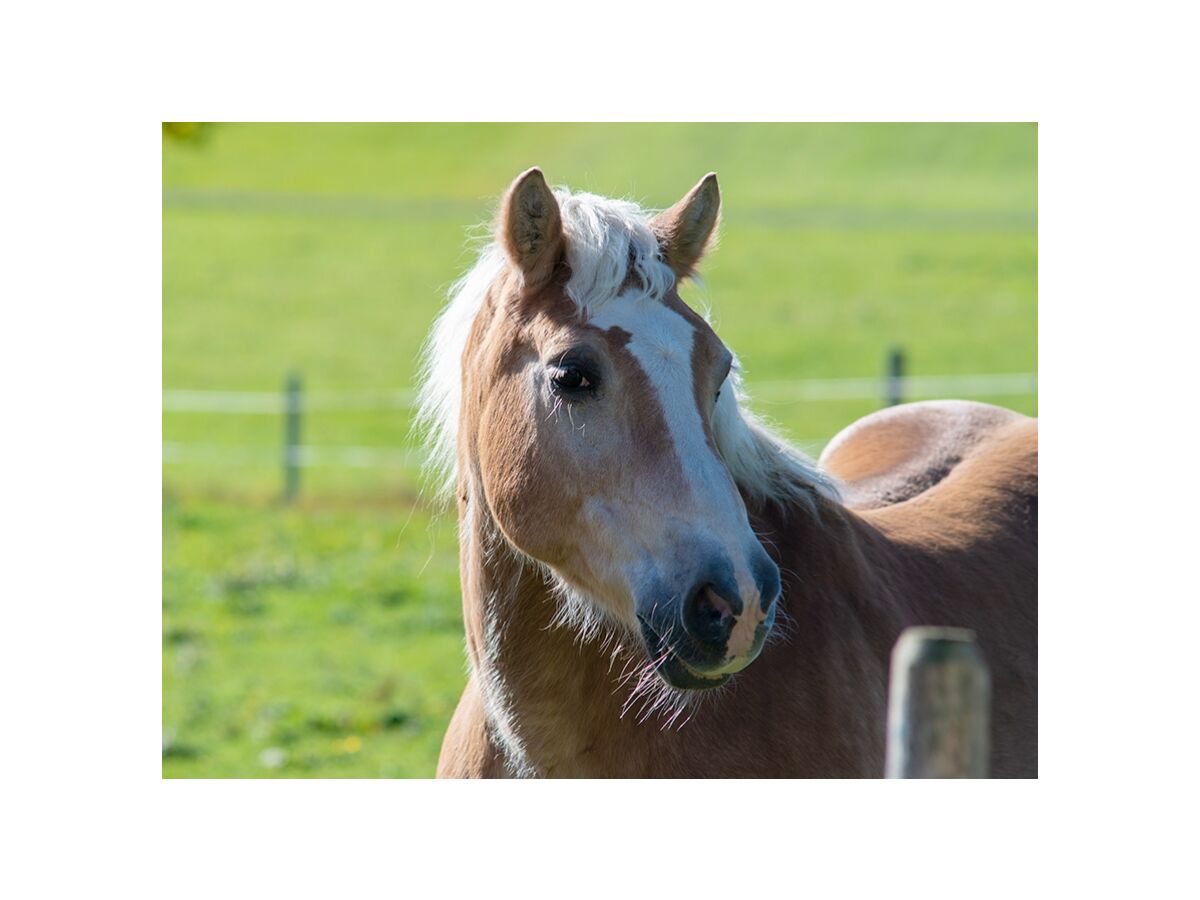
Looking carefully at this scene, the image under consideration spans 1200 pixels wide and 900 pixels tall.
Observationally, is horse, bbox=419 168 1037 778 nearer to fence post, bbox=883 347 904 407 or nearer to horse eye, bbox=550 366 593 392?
horse eye, bbox=550 366 593 392

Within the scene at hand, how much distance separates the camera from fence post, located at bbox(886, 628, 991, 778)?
170 cm

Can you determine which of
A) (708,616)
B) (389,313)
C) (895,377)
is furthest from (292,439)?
(708,616)

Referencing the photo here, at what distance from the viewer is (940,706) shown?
171cm

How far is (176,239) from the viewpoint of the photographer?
21781mm

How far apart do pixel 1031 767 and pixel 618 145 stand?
59.1ft

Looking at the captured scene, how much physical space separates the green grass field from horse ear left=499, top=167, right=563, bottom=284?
4.67m

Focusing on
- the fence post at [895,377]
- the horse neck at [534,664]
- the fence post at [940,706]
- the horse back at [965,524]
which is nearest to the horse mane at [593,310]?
the horse neck at [534,664]

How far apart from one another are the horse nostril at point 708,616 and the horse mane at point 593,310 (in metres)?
0.60

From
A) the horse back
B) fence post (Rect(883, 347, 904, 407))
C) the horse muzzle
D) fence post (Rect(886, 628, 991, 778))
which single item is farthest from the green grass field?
fence post (Rect(886, 628, 991, 778))

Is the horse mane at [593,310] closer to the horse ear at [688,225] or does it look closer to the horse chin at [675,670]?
the horse ear at [688,225]

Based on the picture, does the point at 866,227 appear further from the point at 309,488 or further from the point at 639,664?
the point at 639,664

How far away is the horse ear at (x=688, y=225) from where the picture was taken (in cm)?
315

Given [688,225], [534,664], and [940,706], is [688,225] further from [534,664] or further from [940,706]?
[940,706]
